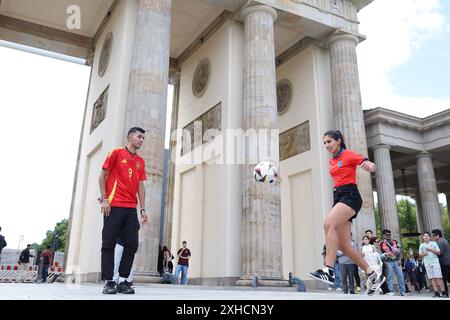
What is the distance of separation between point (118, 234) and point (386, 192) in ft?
66.3

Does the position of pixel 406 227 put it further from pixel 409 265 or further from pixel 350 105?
pixel 350 105

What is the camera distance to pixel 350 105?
17.9 meters

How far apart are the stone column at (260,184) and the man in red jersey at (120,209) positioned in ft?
28.9

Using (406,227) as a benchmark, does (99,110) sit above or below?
above

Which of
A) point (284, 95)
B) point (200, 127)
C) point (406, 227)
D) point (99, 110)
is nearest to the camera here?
point (99, 110)

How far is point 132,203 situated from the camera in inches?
201

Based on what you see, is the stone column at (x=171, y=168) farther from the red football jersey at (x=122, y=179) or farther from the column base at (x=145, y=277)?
the red football jersey at (x=122, y=179)

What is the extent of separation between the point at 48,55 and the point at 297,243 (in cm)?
1592

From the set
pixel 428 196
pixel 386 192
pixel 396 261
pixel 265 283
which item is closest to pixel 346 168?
pixel 396 261

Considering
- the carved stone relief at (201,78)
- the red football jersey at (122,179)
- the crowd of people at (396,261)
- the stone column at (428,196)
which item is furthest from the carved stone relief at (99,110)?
the stone column at (428,196)

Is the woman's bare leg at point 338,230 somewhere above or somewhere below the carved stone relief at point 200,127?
below

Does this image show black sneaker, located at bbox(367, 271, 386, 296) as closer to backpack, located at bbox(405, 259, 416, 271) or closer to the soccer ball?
the soccer ball

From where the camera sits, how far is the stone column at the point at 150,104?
12.1m

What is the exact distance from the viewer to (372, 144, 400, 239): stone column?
21984 mm
